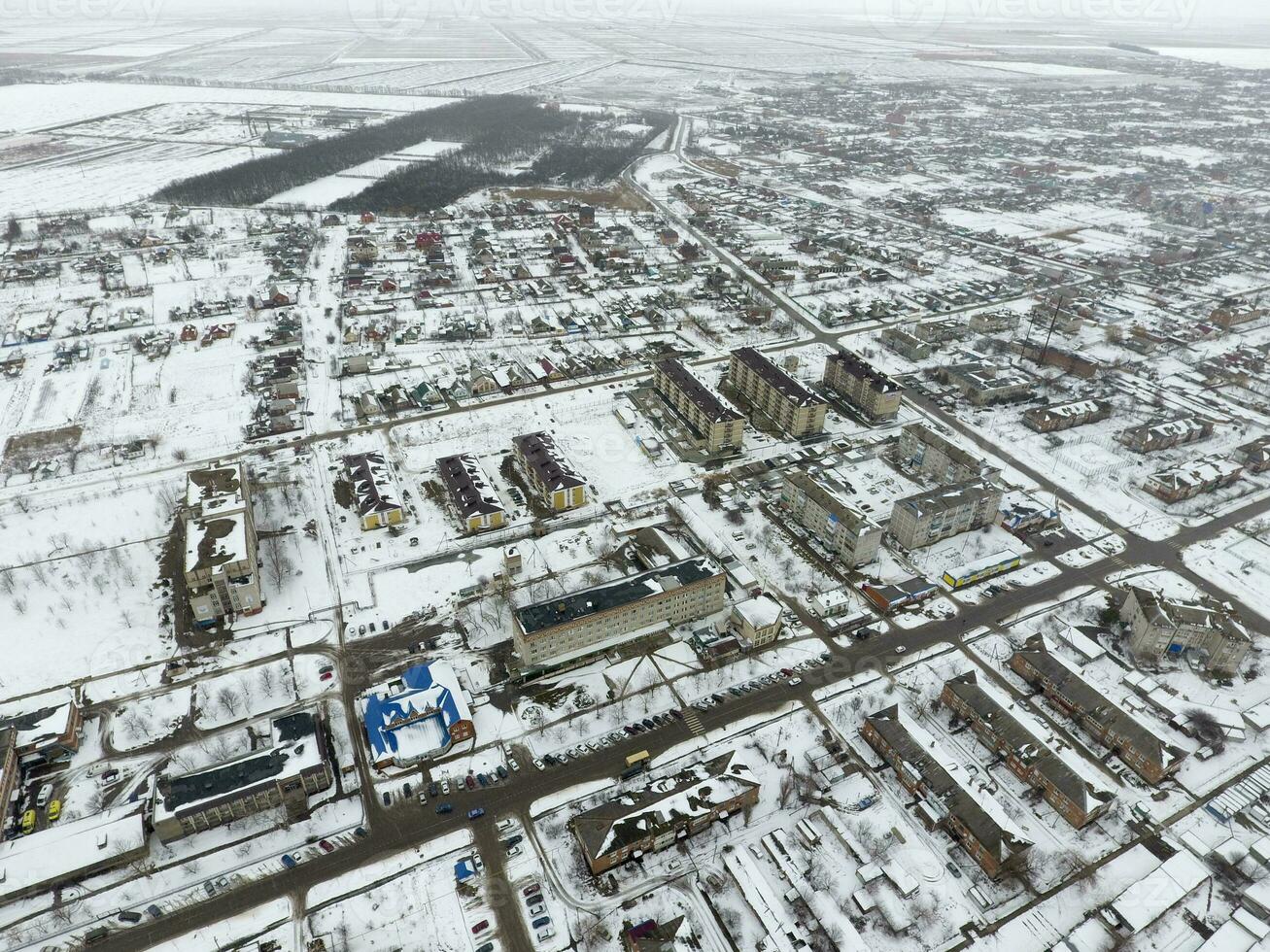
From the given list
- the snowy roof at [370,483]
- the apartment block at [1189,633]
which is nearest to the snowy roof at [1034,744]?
the apartment block at [1189,633]

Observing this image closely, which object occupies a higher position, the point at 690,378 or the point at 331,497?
the point at 690,378

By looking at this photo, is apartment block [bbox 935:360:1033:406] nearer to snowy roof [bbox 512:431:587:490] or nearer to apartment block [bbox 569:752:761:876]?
snowy roof [bbox 512:431:587:490]

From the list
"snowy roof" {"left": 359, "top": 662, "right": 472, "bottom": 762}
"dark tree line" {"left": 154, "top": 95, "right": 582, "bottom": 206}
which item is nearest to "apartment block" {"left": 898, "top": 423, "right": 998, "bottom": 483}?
"snowy roof" {"left": 359, "top": 662, "right": 472, "bottom": 762}

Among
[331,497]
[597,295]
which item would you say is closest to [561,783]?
[331,497]

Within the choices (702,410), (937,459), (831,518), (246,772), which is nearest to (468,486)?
(702,410)

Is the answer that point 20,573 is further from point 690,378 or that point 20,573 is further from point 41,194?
point 41,194

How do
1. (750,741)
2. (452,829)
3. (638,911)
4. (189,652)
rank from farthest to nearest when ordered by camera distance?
(189,652) < (750,741) < (452,829) < (638,911)
